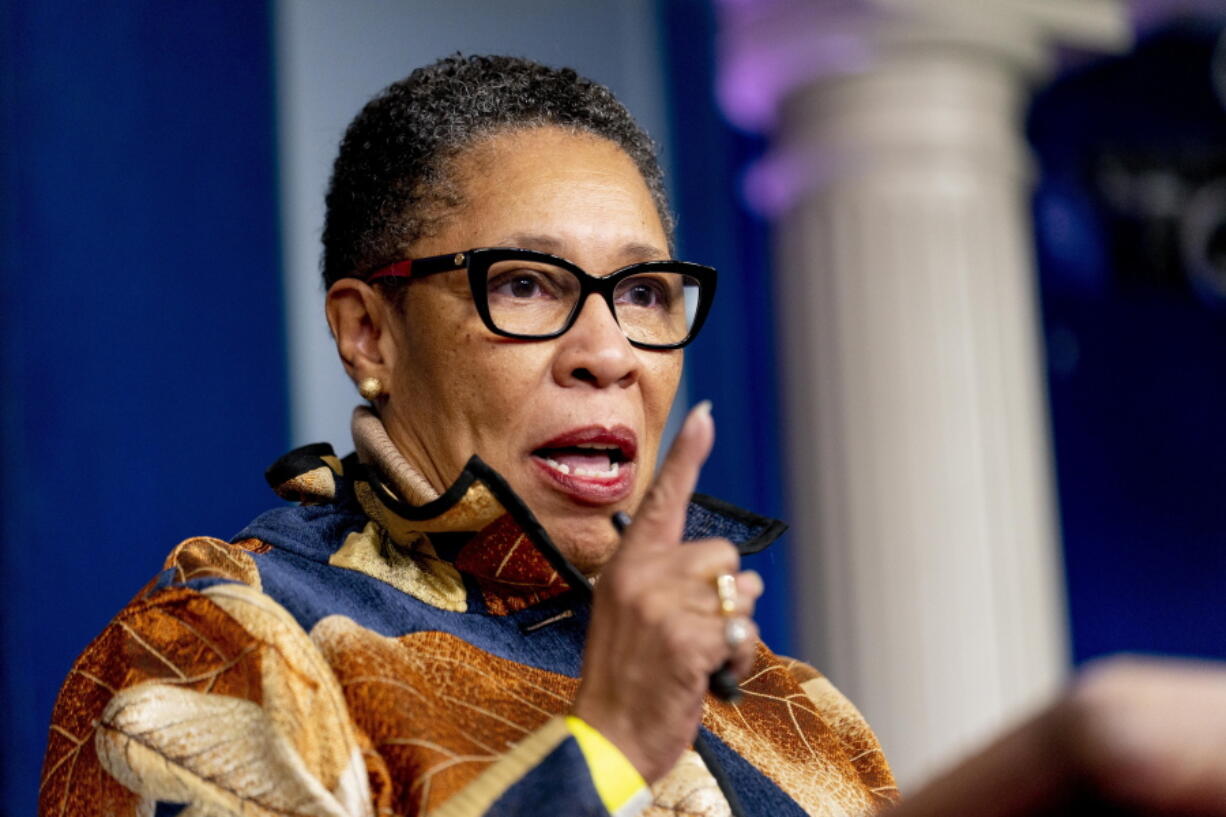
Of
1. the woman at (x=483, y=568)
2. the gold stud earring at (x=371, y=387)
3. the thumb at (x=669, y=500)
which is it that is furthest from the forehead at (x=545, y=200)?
the thumb at (x=669, y=500)

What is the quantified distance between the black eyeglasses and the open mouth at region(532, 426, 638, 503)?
0.10 metres

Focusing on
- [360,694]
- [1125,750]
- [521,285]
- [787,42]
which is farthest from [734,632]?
[787,42]

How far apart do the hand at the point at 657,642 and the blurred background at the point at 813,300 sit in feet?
3.60

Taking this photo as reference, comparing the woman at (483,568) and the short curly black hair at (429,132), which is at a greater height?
the short curly black hair at (429,132)

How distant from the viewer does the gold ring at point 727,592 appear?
89cm

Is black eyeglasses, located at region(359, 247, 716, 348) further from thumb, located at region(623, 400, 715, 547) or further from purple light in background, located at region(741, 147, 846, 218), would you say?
purple light in background, located at region(741, 147, 846, 218)

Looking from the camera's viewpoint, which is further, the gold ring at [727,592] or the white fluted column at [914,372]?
the white fluted column at [914,372]

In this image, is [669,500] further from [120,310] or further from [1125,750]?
[120,310]

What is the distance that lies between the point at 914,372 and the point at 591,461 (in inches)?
75.3

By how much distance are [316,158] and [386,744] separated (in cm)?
139

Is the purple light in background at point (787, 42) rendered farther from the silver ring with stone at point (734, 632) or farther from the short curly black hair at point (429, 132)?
the silver ring with stone at point (734, 632)

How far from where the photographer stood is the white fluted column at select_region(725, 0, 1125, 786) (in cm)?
297

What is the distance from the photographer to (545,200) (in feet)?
4.19

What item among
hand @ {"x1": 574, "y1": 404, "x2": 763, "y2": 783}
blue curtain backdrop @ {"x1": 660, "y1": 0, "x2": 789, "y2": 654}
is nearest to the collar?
hand @ {"x1": 574, "y1": 404, "x2": 763, "y2": 783}
